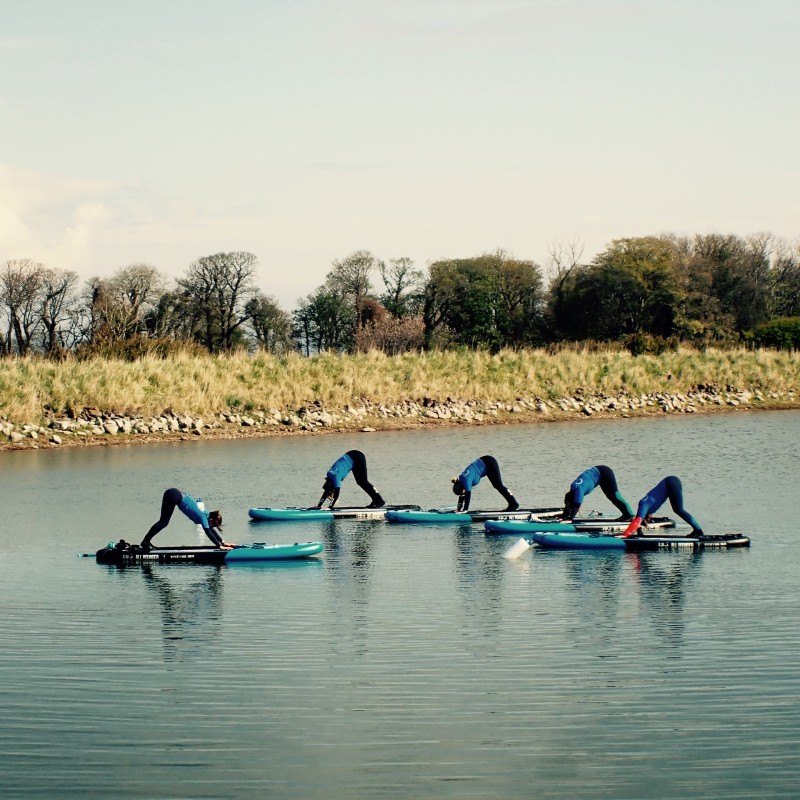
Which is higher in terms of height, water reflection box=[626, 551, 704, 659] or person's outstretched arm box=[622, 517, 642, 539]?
person's outstretched arm box=[622, 517, 642, 539]

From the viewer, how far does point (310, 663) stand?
14.5 m

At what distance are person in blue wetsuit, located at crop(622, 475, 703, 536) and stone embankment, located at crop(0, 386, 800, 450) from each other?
29430 millimetres

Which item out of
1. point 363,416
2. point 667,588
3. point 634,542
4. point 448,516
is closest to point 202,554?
point 448,516

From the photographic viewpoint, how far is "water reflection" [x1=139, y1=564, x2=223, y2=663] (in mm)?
15680

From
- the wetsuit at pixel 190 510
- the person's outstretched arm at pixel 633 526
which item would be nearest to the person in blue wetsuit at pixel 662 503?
the person's outstretched arm at pixel 633 526

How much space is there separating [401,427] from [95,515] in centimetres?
2664

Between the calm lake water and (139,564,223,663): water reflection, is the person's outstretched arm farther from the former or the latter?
(139,564,223,663): water reflection

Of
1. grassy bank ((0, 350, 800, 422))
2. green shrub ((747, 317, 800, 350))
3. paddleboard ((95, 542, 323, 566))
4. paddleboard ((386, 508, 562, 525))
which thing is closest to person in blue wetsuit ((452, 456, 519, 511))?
paddleboard ((386, 508, 562, 525))

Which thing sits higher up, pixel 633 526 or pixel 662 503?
pixel 662 503

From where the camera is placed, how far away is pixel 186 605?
60.7 ft

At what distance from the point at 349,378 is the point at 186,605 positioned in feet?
128

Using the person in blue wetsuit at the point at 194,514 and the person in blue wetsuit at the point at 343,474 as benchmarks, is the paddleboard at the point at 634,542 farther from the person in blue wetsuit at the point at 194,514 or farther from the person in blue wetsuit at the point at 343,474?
the person in blue wetsuit at the point at 194,514

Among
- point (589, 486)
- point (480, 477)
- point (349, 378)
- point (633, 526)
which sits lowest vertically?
point (633, 526)

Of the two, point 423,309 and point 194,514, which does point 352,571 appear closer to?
point 194,514
